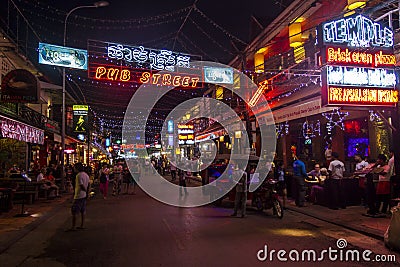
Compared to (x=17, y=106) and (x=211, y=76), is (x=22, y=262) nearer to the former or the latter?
(x=17, y=106)

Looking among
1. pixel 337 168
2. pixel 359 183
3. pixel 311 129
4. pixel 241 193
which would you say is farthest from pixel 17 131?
pixel 311 129

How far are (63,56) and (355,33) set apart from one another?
13739 millimetres

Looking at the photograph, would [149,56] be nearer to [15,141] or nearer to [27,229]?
[15,141]

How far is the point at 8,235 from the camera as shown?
896 cm

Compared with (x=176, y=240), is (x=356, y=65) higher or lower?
higher

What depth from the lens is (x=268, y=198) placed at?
11992mm

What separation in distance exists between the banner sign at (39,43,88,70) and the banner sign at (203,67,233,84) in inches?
285

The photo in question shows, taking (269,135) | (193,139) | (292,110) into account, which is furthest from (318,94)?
(193,139)

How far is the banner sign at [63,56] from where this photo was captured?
1800cm

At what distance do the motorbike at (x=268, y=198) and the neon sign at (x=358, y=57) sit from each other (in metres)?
4.32

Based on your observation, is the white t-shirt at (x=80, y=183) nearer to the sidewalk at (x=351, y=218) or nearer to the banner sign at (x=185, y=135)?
the sidewalk at (x=351, y=218)

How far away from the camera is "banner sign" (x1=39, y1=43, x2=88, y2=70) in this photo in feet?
59.1

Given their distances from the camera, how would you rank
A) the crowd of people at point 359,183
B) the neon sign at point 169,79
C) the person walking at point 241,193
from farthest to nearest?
the neon sign at point 169,79
the person walking at point 241,193
the crowd of people at point 359,183

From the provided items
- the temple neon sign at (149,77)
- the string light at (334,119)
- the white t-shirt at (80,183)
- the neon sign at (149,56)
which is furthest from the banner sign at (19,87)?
the string light at (334,119)
